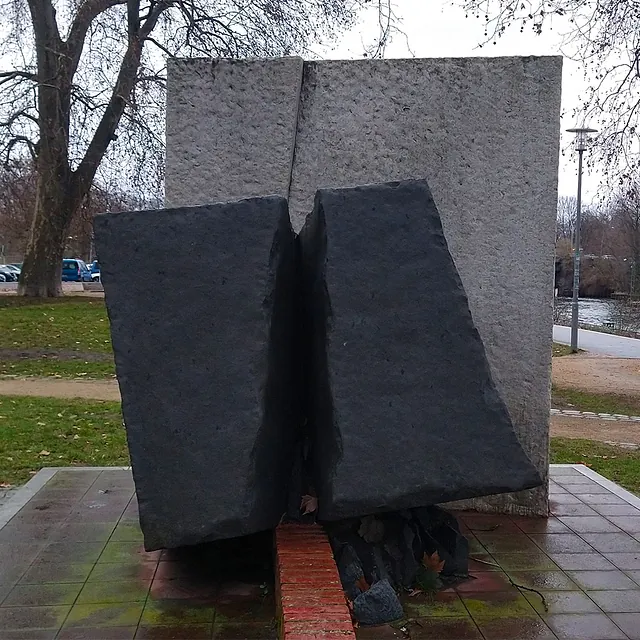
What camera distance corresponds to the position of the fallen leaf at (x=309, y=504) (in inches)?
152

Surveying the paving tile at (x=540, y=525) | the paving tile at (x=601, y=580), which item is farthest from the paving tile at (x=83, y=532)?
the paving tile at (x=601, y=580)

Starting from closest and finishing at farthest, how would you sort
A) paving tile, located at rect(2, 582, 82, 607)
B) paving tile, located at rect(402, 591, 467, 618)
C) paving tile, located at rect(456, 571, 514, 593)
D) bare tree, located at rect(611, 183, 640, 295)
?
paving tile, located at rect(402, 591, 467, 618)
paving tile, located at rect(2, 582, 82, 607)
paving tile, located at rect(456, 571, 514, 593)
bare tree, located at rect(611, 183, 640, 295)

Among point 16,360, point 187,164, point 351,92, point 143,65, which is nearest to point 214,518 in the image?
point 187,164

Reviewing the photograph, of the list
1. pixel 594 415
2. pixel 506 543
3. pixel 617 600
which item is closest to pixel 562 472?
pixel 506 543

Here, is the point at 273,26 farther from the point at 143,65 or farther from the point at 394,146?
the point at 394,146

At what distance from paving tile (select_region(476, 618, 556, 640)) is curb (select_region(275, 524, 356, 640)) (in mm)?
651

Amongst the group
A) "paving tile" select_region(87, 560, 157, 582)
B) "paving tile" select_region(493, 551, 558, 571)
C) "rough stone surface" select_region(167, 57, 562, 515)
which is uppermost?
"rough stone surface" select_region(167, 57, 562, 515)

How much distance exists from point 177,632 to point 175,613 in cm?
18

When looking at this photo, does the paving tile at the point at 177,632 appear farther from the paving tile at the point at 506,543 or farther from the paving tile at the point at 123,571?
the paving tile at the point at 506,543

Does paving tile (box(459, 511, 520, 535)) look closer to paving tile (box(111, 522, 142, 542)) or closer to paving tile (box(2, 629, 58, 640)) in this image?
paving tile (box(111, 522, 142, 542))

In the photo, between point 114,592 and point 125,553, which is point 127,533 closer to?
point 125,553

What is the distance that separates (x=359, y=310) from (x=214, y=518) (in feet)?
3.42

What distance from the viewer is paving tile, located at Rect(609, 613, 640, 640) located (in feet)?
10.7

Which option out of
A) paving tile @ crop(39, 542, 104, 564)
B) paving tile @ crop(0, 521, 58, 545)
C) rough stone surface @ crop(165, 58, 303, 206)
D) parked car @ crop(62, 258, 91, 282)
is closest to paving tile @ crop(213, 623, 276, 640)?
paving tile @ crop(39, 542, 104, 564)
